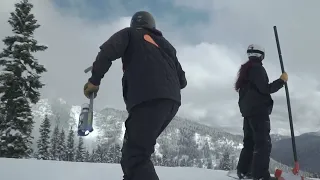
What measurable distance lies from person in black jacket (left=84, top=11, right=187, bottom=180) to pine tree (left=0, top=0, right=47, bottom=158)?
20.2 meters

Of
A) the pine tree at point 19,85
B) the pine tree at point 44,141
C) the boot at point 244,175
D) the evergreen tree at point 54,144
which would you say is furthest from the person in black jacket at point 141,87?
the evergreen tree at point 54,144

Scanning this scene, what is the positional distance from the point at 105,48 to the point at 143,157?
1053 mm

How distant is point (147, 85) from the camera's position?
2.90 metres

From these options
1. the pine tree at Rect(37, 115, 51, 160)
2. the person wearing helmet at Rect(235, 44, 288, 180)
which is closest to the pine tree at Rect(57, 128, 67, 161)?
the pine tree at Rect(37, 115, 51, 160)

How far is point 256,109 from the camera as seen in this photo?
486 centimetres

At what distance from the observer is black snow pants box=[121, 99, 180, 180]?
275 centimetres

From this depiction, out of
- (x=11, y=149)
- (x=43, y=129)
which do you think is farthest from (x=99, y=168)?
(x=43, y=129)

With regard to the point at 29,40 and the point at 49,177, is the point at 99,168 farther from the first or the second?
the point at 29,40

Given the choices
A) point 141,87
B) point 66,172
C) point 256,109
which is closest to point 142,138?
point 141,87

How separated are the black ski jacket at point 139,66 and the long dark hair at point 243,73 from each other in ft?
7.42

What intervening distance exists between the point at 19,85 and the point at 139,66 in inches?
880

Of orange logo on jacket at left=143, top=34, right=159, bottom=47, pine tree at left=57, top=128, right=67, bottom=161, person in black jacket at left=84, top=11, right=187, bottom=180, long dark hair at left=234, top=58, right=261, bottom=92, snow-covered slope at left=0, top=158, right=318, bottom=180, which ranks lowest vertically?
snow-covered slope at left=0, top=158, right=318, bottom=180

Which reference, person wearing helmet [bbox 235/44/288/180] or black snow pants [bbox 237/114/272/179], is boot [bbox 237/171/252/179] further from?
black snow pants [bbox 237/114/272/179]

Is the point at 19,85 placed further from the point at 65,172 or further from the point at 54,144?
the point at 54,144
